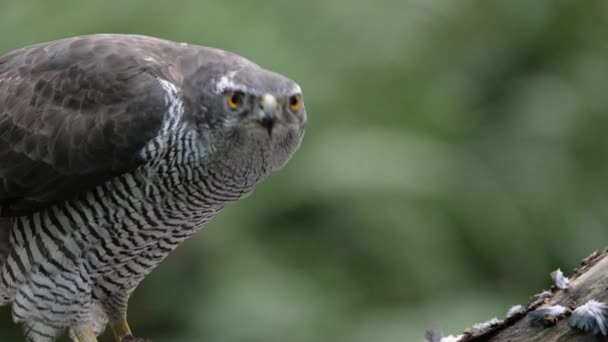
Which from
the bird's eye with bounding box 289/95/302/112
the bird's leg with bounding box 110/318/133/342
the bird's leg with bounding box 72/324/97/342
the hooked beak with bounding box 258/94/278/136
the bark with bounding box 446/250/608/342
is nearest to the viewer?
the bark with bounding box 446/250/608/342

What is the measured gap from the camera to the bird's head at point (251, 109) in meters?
4.41

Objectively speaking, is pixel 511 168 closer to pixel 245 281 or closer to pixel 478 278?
pixel 478 278

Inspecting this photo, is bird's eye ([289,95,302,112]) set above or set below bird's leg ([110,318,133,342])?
above

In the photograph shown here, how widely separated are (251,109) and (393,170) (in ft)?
9.49

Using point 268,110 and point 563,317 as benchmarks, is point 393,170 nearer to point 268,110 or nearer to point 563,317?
point 268,110

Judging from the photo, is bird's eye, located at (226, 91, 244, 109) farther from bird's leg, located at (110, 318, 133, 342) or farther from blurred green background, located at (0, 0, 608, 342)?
blurred green background, located at (0, 0, 608, 342)

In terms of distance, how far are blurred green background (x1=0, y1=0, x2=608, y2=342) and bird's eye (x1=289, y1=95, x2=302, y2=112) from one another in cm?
213

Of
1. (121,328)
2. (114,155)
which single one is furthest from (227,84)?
(121,328)

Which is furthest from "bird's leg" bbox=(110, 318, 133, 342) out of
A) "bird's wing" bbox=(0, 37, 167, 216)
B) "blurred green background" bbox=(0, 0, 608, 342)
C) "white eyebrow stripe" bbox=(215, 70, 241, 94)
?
"white eyebrow stripe" bbox=(215, 70, 241, 94)

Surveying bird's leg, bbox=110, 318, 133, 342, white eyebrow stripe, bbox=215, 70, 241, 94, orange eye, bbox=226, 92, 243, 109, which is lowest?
bird's leg, bbox=110, 318, 133, 342

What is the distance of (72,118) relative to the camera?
4.78 m

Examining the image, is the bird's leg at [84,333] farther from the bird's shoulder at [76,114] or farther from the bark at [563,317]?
the bark at [563,317]

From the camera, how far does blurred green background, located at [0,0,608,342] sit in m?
6.65

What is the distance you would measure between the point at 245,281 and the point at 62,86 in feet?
6.91
